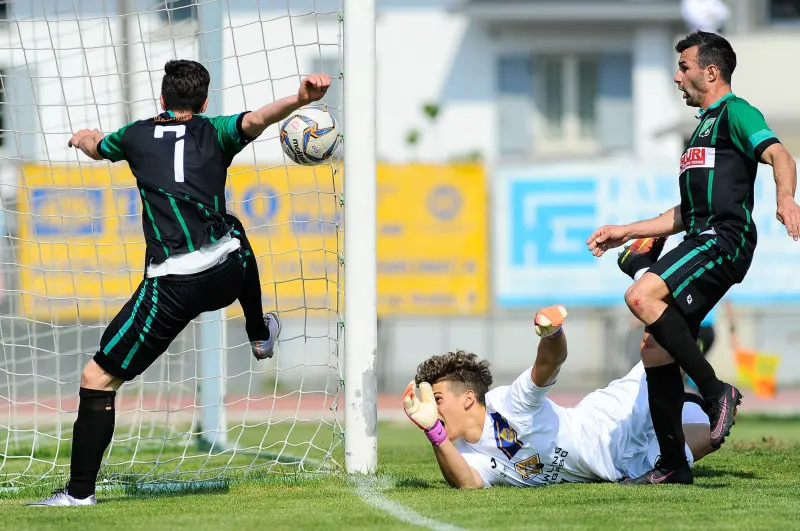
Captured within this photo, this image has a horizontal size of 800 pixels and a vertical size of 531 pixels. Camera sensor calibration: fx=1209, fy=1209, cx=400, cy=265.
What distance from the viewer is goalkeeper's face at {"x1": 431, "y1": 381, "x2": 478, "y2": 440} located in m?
6.37

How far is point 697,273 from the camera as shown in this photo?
20.1 feet

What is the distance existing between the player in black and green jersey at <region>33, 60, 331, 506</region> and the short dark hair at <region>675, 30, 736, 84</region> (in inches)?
79.1

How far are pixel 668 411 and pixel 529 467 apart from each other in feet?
2.57

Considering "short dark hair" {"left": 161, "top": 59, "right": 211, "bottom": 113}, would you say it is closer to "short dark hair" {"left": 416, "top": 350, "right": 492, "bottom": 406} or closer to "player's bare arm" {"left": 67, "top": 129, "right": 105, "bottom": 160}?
"player's bare arm" {"left": 67, "top": 129, "right": 105, "bottom": 160}

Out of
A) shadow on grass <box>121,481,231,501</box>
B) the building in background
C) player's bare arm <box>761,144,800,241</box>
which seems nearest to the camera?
player's bare arm <box>761,144,800,241</box>

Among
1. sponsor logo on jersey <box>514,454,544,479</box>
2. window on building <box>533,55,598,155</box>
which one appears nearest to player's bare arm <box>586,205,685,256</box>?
sponsor logo on jersey <box>514,454,544,479</box>

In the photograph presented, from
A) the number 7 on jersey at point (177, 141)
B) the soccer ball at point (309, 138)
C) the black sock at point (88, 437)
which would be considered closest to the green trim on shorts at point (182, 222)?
the number 7 on jersey at point (177, 141)

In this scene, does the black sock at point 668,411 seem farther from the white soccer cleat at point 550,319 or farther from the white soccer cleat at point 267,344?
the white soccer cleat at point 267,344

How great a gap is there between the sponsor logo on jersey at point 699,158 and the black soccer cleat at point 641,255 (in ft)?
2.36

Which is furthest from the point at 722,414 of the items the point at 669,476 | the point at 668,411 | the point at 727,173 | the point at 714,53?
the point at 714,53

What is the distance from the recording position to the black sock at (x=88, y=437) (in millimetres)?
6039

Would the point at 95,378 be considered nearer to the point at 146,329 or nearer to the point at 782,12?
the point at 146,329

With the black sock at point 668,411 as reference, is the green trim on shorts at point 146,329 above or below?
above

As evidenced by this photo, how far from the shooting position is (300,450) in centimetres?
971
